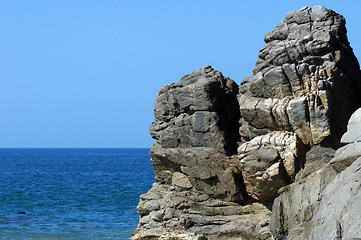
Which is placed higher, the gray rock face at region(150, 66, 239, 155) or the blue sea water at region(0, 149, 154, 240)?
the gray rock face at region(150, 66, 239, 155)

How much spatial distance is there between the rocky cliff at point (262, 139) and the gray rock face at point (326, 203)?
52 millimetres

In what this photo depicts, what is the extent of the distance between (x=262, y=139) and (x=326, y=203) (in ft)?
18.5

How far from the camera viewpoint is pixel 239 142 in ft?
86.8

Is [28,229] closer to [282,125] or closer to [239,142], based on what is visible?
[239,142]

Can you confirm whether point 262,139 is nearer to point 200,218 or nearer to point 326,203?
point 200,218

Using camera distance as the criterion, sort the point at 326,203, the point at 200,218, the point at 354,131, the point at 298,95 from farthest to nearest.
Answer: the point at 200,218 → the point at 298,95 → the point at 354,131 → the point at 326,203

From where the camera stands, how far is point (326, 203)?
1917 centimetres

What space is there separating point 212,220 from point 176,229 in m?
1.62

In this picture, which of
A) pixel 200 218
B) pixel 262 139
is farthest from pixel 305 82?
pixel 200 218

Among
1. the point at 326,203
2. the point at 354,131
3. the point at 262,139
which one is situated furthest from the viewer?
the point at 262,139

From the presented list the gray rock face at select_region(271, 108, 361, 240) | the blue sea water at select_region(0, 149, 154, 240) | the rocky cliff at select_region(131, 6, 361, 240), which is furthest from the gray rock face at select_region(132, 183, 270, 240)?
the blue sea water at select_region(0, 149, 154, 240)

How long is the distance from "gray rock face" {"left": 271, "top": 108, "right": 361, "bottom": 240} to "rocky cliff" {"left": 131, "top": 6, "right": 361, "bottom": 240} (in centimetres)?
5

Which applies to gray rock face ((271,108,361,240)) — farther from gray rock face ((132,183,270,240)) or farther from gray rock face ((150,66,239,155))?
gray rock face ((150,66,239,155))

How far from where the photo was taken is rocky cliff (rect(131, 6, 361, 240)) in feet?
73.1
